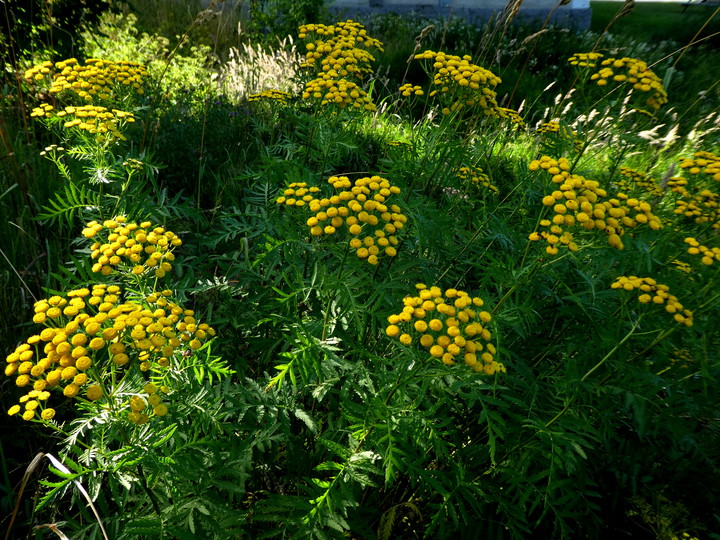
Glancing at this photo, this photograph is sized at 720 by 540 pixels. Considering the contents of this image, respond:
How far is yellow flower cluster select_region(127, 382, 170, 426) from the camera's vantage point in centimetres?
127

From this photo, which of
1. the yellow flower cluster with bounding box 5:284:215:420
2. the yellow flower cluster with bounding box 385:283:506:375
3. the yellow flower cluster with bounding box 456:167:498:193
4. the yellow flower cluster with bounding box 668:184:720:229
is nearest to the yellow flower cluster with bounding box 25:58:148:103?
the yellow flower cluster with bounding box 5:284:215:420

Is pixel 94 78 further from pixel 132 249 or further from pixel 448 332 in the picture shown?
pixel 448 332

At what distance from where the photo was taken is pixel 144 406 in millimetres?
1305

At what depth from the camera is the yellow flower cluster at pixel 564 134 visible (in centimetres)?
248

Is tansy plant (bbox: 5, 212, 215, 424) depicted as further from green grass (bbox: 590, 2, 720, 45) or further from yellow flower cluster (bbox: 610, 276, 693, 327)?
green grass (bbox: 590, 2, 720, 45)

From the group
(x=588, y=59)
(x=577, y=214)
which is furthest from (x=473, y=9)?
(x=577, y=214)

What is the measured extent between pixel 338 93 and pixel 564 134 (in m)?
1.38

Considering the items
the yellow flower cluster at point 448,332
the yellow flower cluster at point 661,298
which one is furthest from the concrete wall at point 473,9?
the yellow flower cluster at point 448,332

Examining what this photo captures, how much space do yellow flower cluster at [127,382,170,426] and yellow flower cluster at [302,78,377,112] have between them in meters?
1.81

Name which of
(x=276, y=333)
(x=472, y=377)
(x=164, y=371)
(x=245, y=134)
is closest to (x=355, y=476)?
(x=472, y=377)

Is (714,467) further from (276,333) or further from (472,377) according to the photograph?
(276,333)

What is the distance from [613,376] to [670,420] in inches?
9.9

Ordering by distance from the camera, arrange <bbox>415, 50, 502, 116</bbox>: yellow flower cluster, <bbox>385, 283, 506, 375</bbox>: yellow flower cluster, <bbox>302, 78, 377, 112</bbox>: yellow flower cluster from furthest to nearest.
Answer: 1. <bbox>302, 78, 377, 112</bbox>: yellow flower cluster
2. <bbox>415, 50, 502, 116</bbox>: yellow flower cluster
3. <bbox>385, 283, 506, 375</bbox>: yellow flower cluster

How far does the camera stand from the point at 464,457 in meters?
1.98
